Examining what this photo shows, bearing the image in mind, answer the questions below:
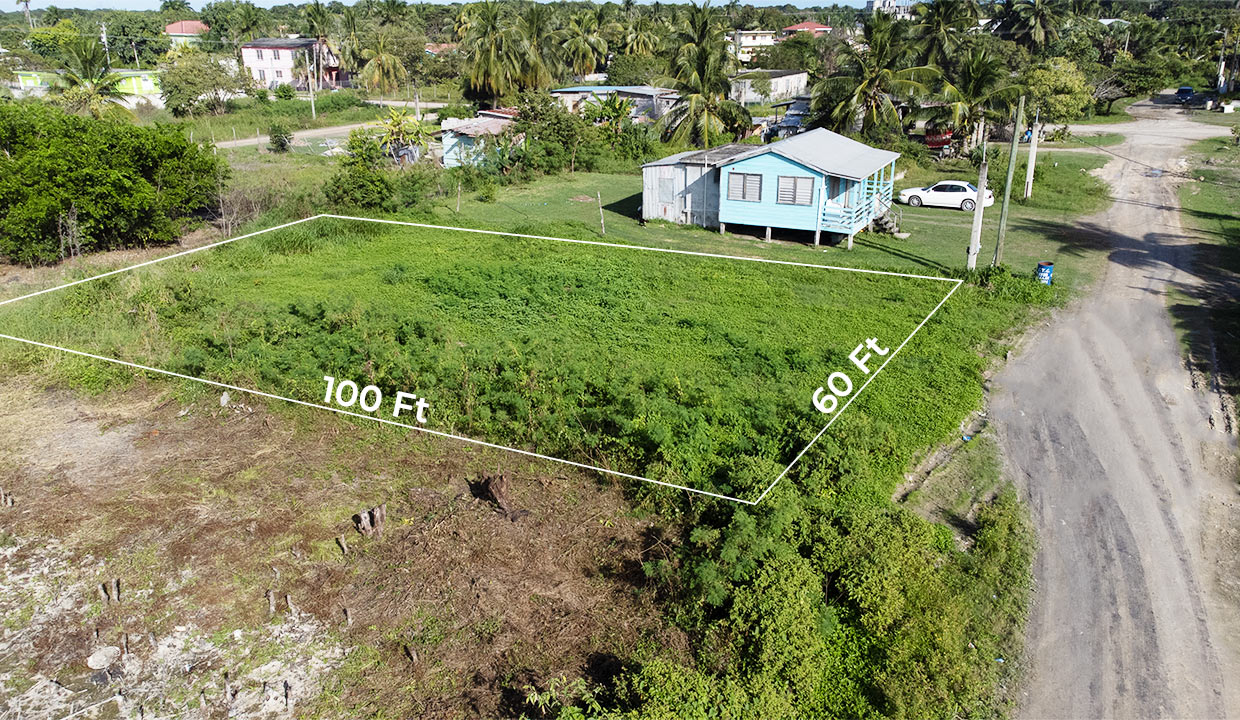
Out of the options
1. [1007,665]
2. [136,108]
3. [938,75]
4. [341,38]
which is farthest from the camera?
[341,38]

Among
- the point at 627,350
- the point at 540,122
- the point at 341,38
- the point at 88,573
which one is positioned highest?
the point at 341,38

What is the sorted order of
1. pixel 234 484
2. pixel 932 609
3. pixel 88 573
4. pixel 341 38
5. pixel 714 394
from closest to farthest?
1. pixel 932 609
2. pixel 88 573
3. pixel 234 484
4. pixel 714 394
5. pixel 341 38

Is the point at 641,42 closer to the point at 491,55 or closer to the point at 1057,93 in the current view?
the point at 491,55

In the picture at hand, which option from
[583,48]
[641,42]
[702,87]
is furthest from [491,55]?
[641,42]

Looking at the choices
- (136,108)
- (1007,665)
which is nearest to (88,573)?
(1007,665)

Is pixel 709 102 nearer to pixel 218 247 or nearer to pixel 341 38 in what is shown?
pixel 218 247

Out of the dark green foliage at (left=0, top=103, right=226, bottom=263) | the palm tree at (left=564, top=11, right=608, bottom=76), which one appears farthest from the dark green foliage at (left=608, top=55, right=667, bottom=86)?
the dark green foliage at (left=0, top=103, right=226, bottom=263)

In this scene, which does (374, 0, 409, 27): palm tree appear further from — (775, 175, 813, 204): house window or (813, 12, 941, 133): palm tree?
(775, 175, 813, 204): house window
